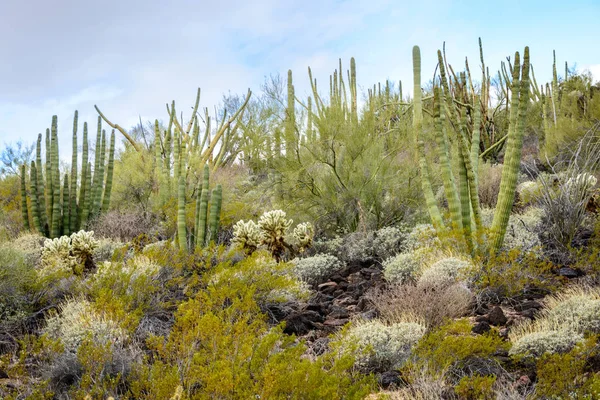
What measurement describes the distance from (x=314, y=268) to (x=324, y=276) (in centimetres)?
19

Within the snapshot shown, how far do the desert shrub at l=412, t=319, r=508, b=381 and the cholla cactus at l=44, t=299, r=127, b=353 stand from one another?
235cm

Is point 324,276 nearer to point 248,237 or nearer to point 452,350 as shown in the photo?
point 248,237

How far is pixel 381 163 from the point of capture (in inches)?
409

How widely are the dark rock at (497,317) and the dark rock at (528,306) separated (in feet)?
1.70

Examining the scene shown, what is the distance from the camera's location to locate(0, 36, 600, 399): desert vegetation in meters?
4.07

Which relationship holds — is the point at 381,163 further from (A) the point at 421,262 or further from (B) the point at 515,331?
(B) the point at 515,331

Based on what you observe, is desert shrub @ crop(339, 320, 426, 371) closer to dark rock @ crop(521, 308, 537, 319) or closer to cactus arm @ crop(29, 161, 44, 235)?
dark rock @ crop(521, 308, 537, 319)

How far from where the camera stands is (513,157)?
24.0 ft

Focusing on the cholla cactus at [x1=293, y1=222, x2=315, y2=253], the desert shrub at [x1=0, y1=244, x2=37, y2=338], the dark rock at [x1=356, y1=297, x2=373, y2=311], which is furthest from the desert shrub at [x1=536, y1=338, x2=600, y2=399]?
the cholla cactus at [x1=293, y1=222, x2=315, y2=253]

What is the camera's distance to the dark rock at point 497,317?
559 cm

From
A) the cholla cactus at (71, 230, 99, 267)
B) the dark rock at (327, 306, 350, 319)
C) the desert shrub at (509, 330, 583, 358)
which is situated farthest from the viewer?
the cholla cactus at (71, 230, 99, 267)

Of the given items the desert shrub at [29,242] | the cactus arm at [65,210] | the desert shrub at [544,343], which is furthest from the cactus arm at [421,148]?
the cactus arm at [65,210]

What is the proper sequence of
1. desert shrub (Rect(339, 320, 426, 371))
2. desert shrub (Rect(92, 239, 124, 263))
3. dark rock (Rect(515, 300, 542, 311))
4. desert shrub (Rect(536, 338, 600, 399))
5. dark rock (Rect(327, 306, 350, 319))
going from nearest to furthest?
desert shrub (Rect(536, 338, 600, 399)), desert shrub (Rect(339, 320, 426, 371)), dark rock (Rect(515, 300, 542, 311)), dark rock (Rect(327, 306, 350, 319)), desert shrub (Rect(92, 239, 124, 263))

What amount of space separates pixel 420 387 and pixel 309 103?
34.1 feet
